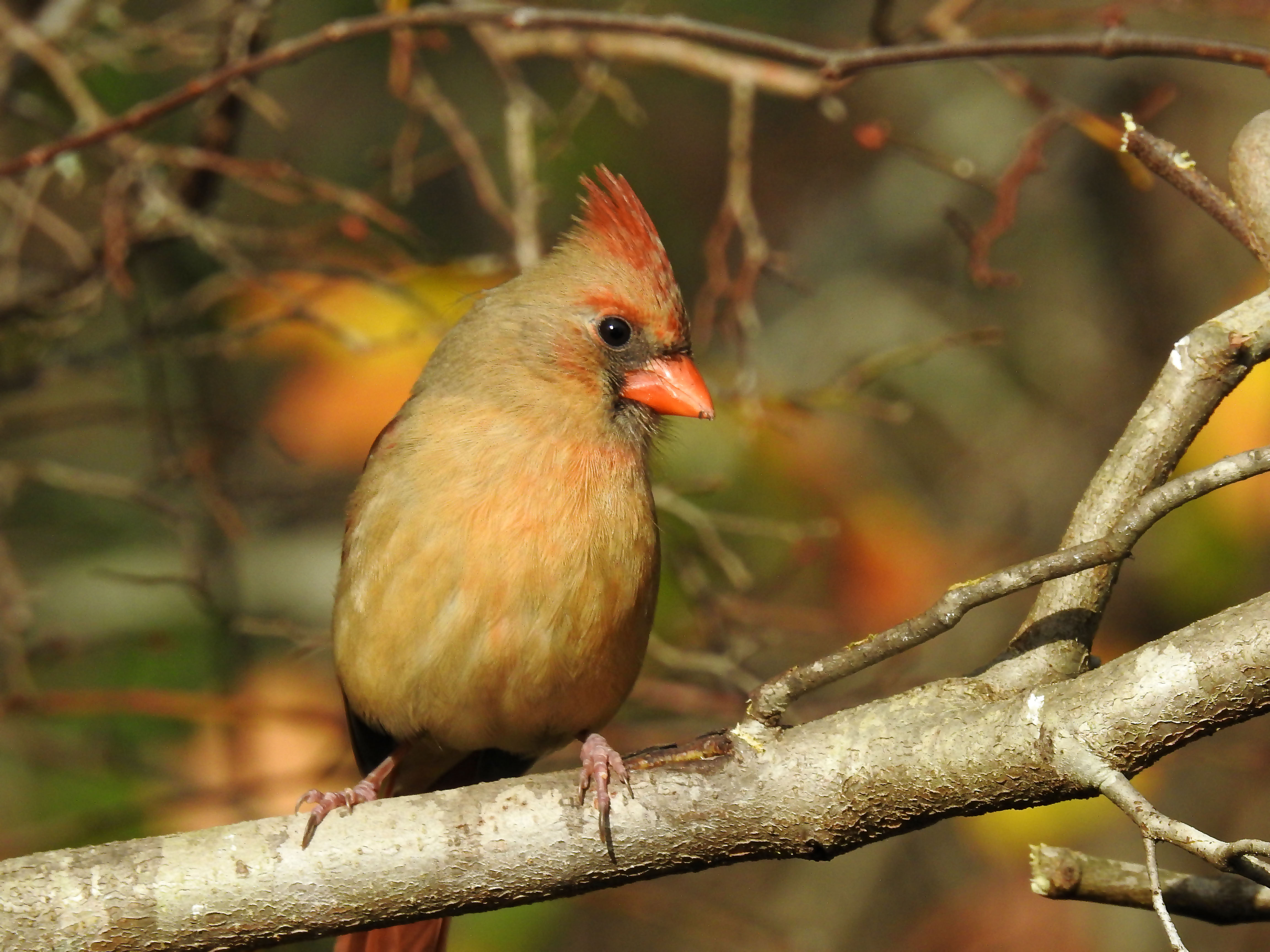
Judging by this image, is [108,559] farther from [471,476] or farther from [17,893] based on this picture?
[17,893]

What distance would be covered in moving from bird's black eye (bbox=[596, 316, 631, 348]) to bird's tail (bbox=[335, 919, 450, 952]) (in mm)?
1367

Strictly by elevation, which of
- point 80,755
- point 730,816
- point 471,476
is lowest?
point 730,816

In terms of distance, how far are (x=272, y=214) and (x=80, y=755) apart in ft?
8.01

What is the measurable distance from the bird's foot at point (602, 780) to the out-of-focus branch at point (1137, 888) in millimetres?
616

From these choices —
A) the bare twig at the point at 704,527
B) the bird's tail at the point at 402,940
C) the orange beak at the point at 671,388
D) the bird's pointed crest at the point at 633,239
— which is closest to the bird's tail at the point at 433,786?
the bird's tail at the point at 402,940

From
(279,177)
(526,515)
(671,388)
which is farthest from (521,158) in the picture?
(526,515)

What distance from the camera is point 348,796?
2.70 metres

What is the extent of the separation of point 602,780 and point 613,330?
3.77ft

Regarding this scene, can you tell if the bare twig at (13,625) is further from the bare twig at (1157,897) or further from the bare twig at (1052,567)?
the bare twig at (1157,897)

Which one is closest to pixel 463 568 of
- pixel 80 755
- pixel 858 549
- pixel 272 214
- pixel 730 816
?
pixel 730 816

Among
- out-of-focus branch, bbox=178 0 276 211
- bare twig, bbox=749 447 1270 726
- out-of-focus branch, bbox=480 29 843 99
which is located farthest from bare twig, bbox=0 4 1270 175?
bare twig, bbox=749 447 1270 726

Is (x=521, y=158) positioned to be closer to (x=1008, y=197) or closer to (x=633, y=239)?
(x=633, y=239)

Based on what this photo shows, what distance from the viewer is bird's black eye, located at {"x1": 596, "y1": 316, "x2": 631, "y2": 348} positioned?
9.85 feet

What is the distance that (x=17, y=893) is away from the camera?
83.4 inches
